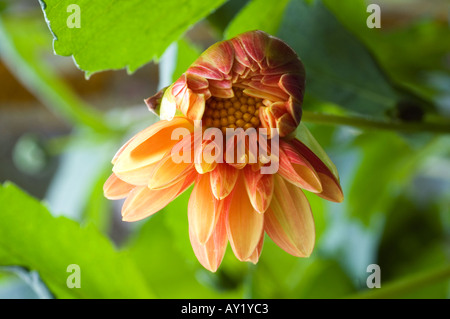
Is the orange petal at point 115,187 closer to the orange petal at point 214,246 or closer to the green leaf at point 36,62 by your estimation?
the orange petal at point 214,246

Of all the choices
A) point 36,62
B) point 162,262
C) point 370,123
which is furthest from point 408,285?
point 36,62

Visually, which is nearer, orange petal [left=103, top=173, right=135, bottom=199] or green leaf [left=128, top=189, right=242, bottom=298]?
orange petal [left=103, top=173, right=135, bottom=199]

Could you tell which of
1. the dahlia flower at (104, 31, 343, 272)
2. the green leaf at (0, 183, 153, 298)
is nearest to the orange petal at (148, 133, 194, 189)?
the dahlia flower at (104, 31, 343, 272)

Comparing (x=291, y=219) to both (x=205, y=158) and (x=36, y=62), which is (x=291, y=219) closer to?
(x=205, y=158)

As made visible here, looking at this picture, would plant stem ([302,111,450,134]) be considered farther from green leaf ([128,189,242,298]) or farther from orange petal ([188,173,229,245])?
green leaf ([128,189,242,298])
